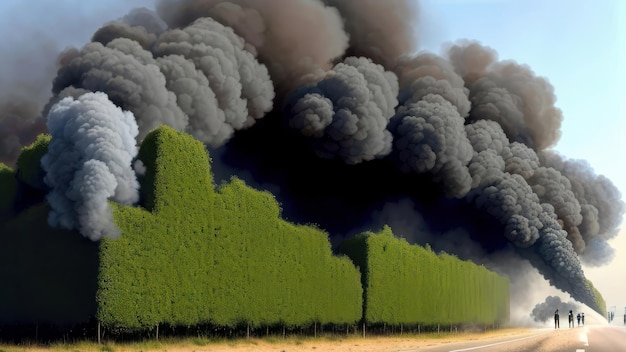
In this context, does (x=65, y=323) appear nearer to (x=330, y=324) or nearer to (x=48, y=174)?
(x=48, y=174)

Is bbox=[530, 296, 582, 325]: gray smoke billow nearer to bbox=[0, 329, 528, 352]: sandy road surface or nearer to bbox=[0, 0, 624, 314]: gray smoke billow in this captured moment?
bbox=[0, 0, 624, 314]: gray smoke billow

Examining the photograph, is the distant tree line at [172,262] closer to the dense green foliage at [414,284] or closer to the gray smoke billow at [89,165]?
the gray smoke billow at [89,165]

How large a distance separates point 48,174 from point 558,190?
186ft

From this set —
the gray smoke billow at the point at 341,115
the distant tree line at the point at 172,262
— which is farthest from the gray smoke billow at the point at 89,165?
the gray smoke billow at the point at 341,115

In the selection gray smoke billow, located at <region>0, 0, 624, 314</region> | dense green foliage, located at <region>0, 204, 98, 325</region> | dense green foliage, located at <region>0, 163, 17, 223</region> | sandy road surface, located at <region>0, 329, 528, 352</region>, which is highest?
gray smoke billow, located at <region>0, 0, 624, 314</region>

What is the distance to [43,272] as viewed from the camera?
87.1ft

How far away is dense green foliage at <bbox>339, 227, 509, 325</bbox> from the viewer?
40.6 m

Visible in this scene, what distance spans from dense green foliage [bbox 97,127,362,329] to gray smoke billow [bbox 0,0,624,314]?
8.41 meters

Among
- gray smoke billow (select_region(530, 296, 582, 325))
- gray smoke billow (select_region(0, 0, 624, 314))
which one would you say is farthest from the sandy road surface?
gray smoke billow (select_region(530, 296, 582, 325))

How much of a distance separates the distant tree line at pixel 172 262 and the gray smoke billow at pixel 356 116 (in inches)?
326

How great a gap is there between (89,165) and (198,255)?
543 cm

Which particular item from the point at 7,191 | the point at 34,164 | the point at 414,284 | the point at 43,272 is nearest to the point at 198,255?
the point at 43,272

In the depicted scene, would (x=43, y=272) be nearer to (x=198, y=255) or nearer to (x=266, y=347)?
(x=198, y=255)

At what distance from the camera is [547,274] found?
69.0 m
